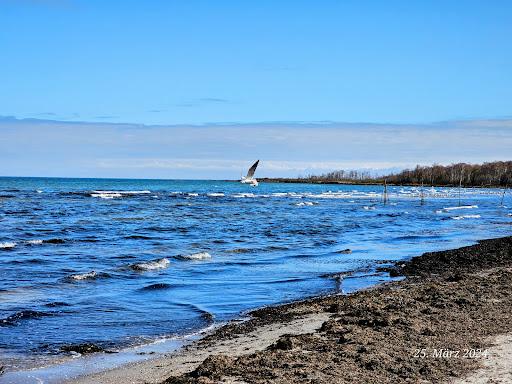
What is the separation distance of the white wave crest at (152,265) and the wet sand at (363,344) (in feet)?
21.2

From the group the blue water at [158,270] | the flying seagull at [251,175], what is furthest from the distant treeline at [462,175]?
the blue water at [158,270]

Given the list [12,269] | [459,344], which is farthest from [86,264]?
[459,344]

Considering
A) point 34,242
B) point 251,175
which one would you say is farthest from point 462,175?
point 34,242

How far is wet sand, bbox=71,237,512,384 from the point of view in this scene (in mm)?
7121

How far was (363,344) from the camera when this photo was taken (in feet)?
27.2

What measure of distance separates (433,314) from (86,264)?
1117 centimetres

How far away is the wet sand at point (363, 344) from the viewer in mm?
7121

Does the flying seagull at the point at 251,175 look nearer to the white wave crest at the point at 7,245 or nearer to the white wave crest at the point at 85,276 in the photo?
the white wave crest at the point at 7,245

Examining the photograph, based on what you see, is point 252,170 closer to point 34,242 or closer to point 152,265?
point 34,242

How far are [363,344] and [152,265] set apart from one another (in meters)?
10.8

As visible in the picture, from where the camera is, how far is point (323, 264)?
19.4 metres

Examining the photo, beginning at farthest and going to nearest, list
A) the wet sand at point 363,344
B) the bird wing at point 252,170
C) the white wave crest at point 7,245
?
the bird wing at point 252,170
the white wave crest at point 7,245
the wet sand at point 363,344

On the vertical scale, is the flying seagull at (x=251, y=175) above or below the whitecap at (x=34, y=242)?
above

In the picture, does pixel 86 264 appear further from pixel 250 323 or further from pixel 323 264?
pixel 250 323
